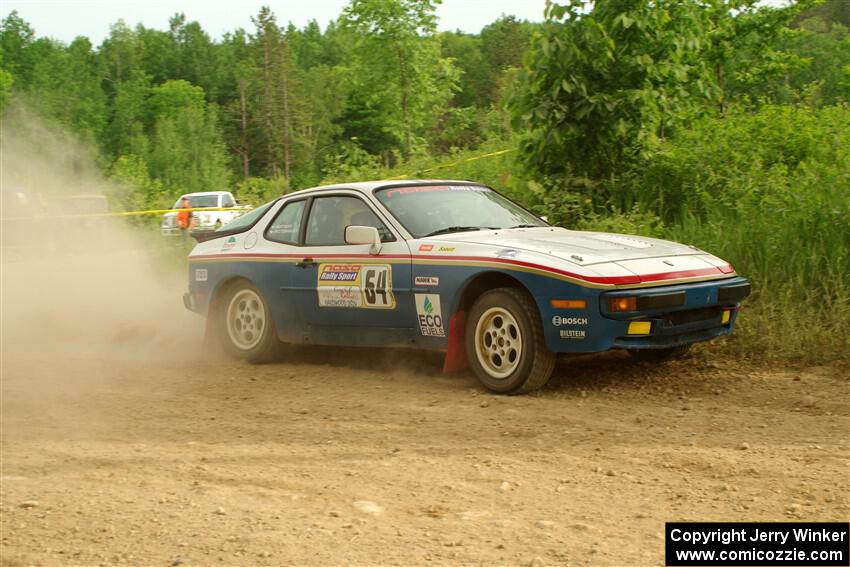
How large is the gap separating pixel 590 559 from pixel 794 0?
1825cm

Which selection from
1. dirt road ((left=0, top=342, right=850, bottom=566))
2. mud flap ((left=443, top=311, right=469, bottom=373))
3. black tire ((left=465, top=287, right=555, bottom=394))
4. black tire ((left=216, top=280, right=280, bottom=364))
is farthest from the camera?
black tire ((left=216, top=280, right=280, bottom=364))

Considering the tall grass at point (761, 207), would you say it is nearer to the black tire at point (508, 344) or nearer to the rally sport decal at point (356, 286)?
the black tire at point (508, 344)

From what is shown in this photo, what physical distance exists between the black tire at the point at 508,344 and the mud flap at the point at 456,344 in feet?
0.36

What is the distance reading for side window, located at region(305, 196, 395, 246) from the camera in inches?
319

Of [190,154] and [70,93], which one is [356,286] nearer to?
[190,154]

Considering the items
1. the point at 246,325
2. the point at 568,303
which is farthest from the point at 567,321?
the point at 246,325

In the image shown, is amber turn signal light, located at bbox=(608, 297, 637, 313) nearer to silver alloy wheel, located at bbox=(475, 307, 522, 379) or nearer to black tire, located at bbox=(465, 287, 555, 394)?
black tire, located at bbox=(465, 287, 555, 394)

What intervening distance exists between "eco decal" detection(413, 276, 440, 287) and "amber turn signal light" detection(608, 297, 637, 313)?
4.51 feet

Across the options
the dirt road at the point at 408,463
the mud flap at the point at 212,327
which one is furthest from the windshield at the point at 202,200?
the dirt road at the point at 408,463

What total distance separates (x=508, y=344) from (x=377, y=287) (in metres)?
1.28

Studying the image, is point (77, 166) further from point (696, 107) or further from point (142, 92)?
point (142, 92)

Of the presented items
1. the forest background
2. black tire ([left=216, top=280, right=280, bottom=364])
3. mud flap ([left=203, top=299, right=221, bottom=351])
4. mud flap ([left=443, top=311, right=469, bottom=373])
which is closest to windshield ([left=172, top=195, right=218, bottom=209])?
the forest background

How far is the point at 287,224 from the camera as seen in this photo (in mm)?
8758

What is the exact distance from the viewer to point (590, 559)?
3.80 metres
